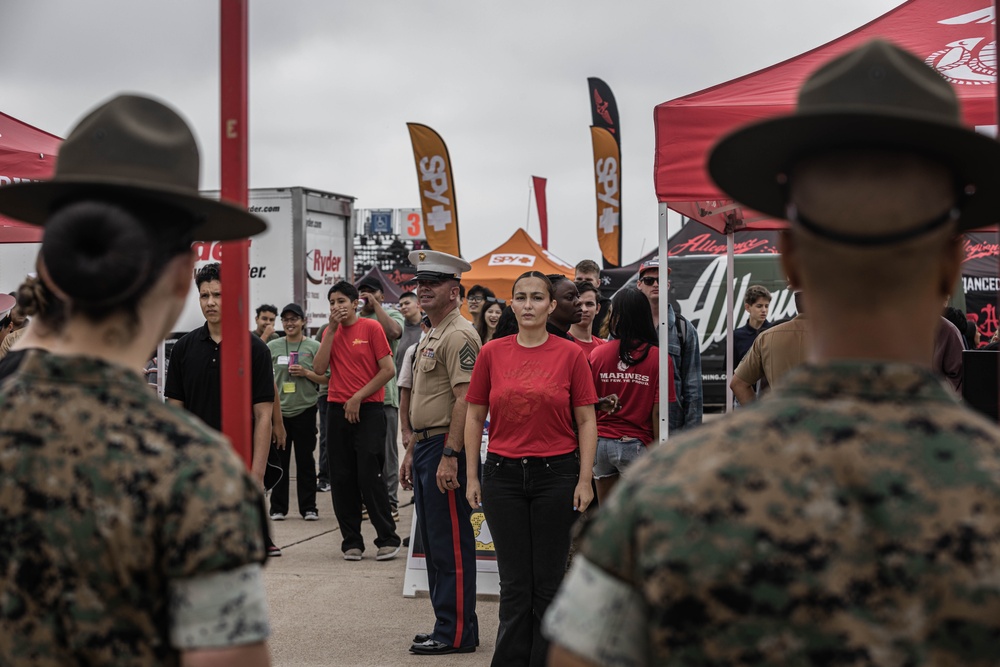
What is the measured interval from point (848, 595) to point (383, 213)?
282 ft

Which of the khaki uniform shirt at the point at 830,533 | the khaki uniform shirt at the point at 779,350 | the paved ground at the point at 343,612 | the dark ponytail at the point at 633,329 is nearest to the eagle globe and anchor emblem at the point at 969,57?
the khaki uniform shirt at the point at 779,350

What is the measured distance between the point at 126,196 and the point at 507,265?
58.2 feet

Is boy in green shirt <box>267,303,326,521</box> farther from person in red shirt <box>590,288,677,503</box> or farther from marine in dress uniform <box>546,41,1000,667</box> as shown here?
marine in dress uniform <box>546,41,1000,667</box>

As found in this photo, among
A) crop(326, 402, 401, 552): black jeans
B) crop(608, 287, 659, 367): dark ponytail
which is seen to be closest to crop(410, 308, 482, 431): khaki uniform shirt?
crop(608, 287, 659, 367): dark ponytail

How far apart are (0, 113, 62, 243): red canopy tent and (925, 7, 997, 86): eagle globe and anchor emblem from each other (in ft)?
16.4

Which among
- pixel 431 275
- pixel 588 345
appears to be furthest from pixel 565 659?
pixel 588 345

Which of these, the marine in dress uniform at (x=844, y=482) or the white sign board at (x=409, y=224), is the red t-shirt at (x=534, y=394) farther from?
the white sign board at (x=409, y=224)

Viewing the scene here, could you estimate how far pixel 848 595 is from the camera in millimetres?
1215

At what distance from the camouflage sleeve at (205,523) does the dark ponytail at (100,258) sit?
26cm

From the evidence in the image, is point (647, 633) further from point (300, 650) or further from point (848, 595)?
point (300, 650)

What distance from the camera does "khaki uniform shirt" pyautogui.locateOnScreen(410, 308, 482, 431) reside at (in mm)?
6062

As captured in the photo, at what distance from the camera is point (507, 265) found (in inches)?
762

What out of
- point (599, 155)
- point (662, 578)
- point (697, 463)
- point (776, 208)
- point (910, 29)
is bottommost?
point (662, 578)

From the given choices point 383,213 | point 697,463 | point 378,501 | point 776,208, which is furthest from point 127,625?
point 383,213
